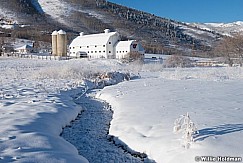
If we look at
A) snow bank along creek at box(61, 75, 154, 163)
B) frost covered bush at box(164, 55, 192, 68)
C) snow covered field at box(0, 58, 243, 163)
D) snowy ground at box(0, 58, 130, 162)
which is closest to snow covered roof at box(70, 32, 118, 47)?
frost covered bush at box(164, 55, 192, 68)

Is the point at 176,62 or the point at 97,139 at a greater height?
the point at 176,62

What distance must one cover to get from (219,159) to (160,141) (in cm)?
200

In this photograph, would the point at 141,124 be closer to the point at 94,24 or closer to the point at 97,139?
the point at 97,139

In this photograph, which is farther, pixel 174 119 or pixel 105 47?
pixel 105 47

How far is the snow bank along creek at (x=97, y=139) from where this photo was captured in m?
8.98

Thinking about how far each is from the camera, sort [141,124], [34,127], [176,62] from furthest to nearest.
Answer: [176,62] < [141,124] < [34,127]

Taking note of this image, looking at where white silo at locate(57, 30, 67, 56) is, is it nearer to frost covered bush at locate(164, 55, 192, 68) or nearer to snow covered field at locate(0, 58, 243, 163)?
frost covered bush at locate(164, 55, 192, 68)

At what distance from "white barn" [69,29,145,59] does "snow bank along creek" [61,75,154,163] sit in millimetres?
52113

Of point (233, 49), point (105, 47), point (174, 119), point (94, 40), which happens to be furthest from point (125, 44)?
point (174, 119)

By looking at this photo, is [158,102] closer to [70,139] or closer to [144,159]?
[70,139]

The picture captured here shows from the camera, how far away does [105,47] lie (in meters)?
69.0

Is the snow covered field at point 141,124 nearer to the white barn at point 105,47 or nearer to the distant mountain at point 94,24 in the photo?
the white barn at point 105,47

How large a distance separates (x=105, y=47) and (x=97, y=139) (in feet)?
193

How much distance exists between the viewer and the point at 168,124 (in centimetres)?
1039
